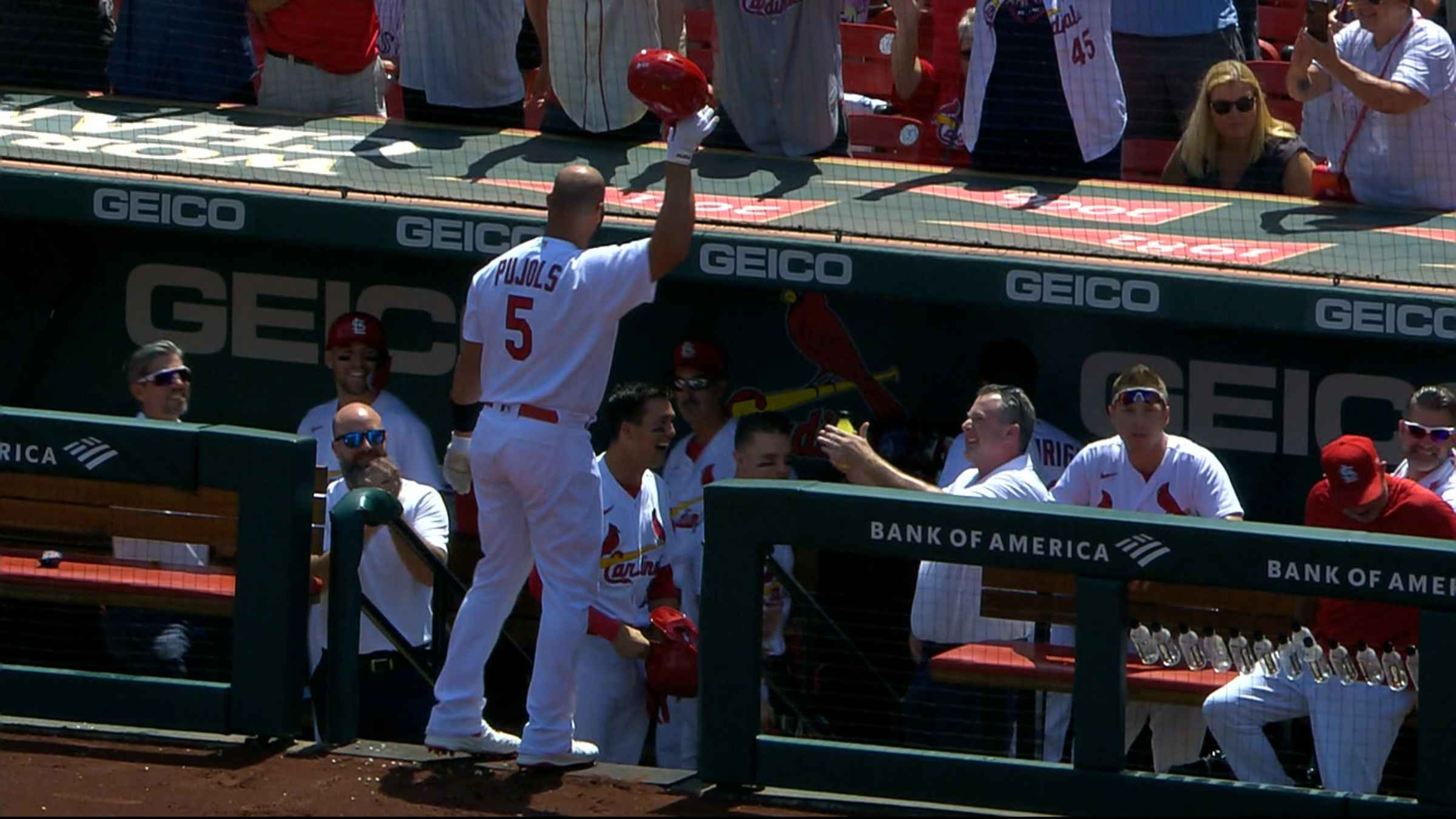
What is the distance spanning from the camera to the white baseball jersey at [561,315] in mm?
4941

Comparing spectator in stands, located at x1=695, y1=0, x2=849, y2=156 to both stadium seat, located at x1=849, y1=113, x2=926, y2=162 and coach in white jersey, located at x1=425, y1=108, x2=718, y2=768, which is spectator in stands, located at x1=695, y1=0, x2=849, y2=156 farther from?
coach in white jersey, located at x1=425, y1=108, x2=718, y2=768

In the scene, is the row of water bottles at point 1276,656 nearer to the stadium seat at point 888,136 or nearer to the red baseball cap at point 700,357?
the red baseball cap at point 700,357

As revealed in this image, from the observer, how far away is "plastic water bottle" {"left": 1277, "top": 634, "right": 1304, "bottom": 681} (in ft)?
15.7

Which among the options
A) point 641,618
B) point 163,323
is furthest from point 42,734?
point 163,323

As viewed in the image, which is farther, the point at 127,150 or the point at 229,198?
the point at 127,150

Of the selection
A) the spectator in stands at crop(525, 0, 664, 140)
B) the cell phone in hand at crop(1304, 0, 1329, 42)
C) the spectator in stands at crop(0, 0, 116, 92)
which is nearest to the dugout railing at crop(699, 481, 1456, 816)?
the cell phone in hand at crop(1304, 0, 1329, 42)

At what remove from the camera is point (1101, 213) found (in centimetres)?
670

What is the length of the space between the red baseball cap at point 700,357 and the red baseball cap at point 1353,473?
214cm

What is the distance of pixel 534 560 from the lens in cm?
511

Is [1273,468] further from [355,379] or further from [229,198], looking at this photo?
[229,198]

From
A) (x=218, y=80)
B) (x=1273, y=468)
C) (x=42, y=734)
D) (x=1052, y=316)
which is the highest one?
(x=218, y=80)

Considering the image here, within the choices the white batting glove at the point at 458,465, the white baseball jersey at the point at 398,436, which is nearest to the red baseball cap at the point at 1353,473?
the white batting glove at the point at 458,465

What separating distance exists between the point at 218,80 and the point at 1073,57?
10.7 ft

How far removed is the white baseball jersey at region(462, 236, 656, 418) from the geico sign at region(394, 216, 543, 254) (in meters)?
1.49
